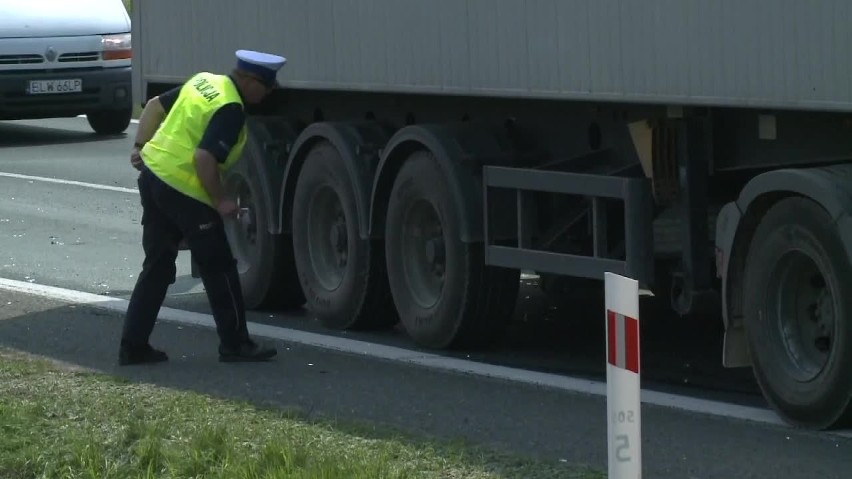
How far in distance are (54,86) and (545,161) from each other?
42.8 ft

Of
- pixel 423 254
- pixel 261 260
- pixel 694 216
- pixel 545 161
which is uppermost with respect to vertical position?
pixel 545 161

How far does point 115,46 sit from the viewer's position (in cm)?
2208

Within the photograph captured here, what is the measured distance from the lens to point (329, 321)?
10.9 meters

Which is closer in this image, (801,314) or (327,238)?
(801,314)

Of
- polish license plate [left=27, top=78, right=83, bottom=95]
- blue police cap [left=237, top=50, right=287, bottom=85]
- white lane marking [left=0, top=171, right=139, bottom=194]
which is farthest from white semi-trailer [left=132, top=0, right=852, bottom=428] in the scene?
polish license plate [left=27, top=78, right=83, bottom=95]

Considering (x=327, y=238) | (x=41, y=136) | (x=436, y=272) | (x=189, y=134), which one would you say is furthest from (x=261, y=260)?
(x=41, y=136)

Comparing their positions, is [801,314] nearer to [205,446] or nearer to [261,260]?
[205,446]

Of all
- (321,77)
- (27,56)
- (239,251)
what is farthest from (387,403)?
(27,56)

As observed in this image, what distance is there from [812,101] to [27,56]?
51.3 feet

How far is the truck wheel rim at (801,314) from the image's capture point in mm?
7559

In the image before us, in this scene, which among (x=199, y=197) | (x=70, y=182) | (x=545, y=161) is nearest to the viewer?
(x=199, y=197)

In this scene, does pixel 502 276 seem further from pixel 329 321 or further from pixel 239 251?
pixel 239 251

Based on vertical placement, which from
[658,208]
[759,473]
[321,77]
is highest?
[321,77]

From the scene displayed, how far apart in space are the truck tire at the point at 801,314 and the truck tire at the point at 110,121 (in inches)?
628
